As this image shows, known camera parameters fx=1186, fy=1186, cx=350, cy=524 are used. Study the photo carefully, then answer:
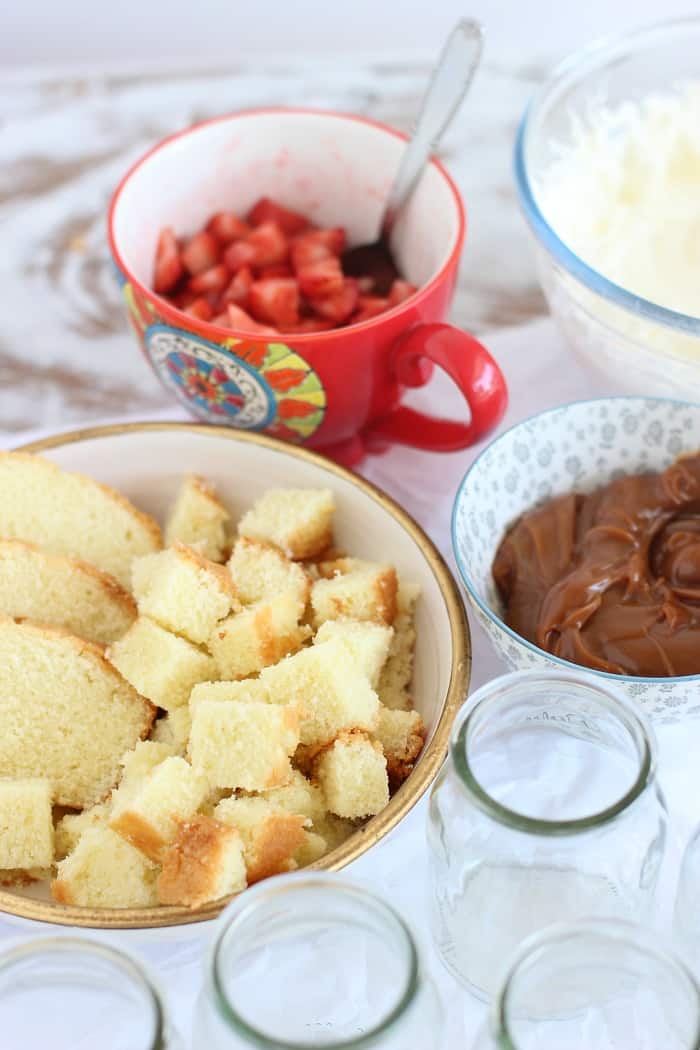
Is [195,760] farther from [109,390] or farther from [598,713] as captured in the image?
[109,390]

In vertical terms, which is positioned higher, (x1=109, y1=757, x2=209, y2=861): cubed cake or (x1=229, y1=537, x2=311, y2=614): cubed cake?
(x1=229, y1=537, x2=311, y2=614): cubed cake

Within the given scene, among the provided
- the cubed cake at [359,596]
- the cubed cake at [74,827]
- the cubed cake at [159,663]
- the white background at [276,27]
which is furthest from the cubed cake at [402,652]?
the white background at [276,27]

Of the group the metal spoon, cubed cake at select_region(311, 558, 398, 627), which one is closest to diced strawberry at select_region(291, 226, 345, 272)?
the metal spoon

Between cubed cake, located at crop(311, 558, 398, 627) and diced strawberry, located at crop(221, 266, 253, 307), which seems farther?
diced strawberry, located at crop(221, 266, 253, 307)

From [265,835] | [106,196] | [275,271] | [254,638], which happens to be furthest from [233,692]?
[106,196]

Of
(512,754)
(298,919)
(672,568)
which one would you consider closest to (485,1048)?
(298,919)

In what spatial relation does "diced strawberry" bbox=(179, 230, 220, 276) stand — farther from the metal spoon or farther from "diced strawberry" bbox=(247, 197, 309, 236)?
the metal spoon

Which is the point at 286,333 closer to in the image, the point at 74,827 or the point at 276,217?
the point at 276,217
